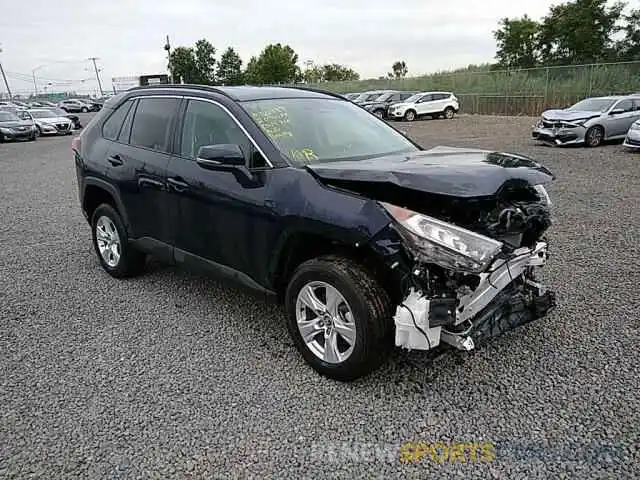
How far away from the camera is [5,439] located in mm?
2754

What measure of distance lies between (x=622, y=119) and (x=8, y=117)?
24610 millimetres

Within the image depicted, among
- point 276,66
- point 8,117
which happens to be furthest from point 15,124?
point 276,66

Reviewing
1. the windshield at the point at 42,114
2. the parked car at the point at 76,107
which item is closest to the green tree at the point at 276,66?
the parked car at the point at 76,107

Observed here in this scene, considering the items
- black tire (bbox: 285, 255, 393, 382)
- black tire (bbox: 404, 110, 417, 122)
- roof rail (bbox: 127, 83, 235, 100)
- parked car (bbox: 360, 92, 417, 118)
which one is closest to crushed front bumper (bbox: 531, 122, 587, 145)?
roof rail (bbox: 127, 83, 235, 100)

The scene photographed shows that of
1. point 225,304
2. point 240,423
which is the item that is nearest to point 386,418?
→ point 240,423

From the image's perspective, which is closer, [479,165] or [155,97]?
[479,165]

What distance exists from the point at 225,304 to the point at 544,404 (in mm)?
2520

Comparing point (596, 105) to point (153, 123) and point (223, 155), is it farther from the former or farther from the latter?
point (223, 155)

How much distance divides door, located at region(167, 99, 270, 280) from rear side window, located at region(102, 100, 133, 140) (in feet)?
3.32

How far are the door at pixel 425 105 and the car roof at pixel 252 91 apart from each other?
27.1 meters

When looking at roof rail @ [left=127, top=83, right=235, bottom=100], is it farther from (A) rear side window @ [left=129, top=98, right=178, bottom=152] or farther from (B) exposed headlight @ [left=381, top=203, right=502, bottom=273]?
(B) exposed headlight @ [left=381, top=203, right=502, bottom=273]

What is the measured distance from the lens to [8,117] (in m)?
24.2

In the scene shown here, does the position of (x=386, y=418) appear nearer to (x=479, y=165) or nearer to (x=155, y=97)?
(x=479, y=165)

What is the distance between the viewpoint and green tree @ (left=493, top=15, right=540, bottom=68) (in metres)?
49.6
